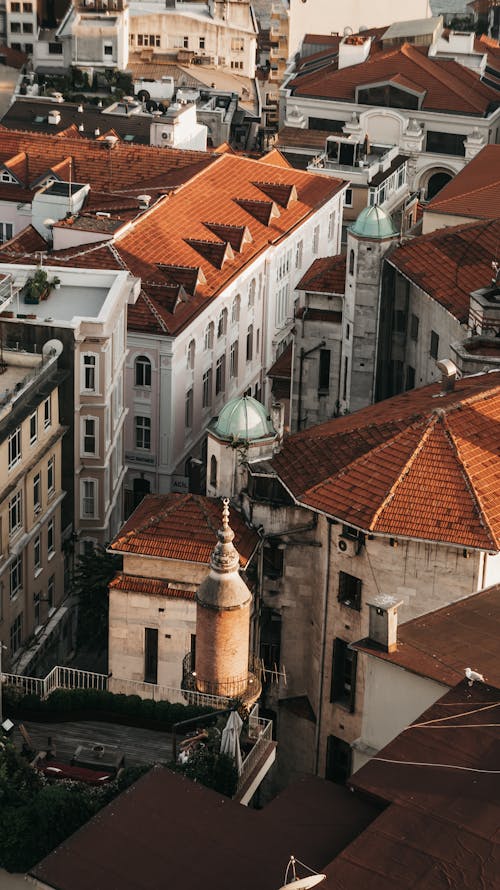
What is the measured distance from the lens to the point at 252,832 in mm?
54125

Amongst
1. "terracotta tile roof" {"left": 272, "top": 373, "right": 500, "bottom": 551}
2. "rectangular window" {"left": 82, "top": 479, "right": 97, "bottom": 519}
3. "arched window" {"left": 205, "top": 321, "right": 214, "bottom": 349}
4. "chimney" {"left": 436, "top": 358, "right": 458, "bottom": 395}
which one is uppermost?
"chimney" {"left": 436, "top": 358, "right": 458, "bottom": 395}

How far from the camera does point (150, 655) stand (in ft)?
255

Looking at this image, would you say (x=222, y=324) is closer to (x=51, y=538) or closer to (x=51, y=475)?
(x=51, y=475)

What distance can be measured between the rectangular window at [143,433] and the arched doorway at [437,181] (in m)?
64.5

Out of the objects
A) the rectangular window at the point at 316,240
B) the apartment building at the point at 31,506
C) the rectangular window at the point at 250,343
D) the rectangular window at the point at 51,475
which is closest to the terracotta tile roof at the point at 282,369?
the rectangular window at the point at 250,343

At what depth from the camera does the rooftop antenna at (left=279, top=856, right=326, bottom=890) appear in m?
48.6

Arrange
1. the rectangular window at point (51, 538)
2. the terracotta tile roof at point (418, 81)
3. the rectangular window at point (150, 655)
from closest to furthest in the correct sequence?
the rectangular window at point (150, 655) < the rectangular window at point (51, 538) < the terracotta tile roof at point (418, 81)

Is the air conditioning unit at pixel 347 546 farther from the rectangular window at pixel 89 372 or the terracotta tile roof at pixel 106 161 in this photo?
the terracotta tile roof at pixel 106 161

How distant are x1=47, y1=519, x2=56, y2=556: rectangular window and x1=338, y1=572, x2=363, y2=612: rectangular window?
18.9 meters

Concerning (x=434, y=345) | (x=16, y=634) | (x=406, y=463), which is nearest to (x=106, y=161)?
(x=434, y=345)

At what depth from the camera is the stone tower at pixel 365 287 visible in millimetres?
104062

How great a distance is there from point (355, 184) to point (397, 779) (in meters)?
98.3

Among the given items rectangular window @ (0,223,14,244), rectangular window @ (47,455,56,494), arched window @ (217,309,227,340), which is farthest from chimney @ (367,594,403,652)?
rectangular window @ (0,223,14,244)

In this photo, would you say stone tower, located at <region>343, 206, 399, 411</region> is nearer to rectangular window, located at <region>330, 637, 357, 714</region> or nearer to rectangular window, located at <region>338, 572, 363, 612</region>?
rectangular window, located at <region>330, 637, 357, 714</region>
